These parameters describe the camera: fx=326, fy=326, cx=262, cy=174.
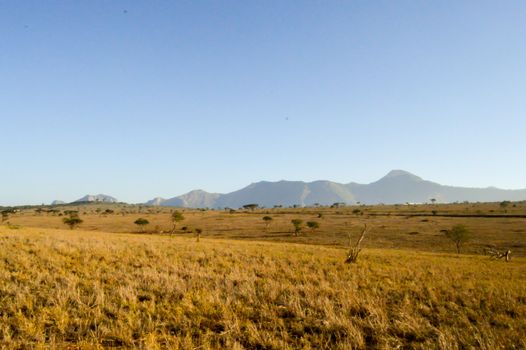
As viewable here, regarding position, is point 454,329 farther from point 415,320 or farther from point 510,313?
point 510,313

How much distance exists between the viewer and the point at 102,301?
26.1 feet

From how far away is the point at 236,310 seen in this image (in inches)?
311

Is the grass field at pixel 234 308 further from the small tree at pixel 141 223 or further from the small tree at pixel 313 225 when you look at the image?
the small tree at pixel 141 223

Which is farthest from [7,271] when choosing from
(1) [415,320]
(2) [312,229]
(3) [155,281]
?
(2) [312,229]

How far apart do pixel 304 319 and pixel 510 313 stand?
5817 millimetres

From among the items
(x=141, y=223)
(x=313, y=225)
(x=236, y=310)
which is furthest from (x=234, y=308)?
(x=141, y=223)

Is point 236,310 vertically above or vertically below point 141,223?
above

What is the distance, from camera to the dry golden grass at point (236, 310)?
625 cm

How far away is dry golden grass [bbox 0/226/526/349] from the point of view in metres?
6.25

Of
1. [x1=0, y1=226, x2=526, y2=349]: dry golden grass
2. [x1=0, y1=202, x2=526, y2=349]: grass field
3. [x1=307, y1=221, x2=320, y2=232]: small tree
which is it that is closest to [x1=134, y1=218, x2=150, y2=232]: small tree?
[x1=307, y1=221, x2=320, y2=232]: small tree

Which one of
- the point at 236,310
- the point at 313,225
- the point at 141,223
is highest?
the point at 236,310

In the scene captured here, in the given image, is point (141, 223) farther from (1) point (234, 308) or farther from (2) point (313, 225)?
(1) point (234, 308)

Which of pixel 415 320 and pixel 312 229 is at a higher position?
pixel 415 320

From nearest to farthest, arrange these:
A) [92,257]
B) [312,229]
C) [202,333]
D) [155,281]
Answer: [202,333] < [155,281] < [92,257] < [312,229]
